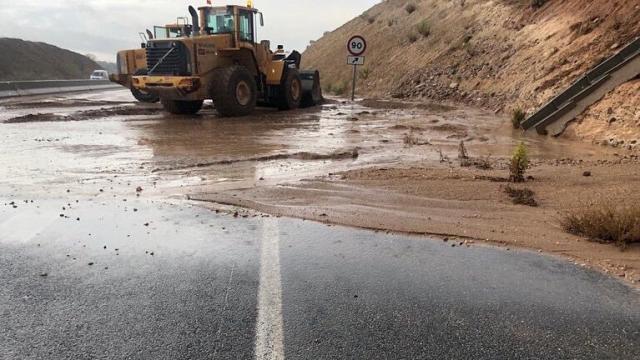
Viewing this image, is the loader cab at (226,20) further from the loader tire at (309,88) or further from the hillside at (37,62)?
the hillside at (37,62)

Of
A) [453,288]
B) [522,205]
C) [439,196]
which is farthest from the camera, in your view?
[439,196]

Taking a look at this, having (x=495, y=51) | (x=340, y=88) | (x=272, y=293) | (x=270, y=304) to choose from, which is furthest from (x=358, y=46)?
(x=270, y=304)

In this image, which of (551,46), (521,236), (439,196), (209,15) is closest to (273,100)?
(209,15)

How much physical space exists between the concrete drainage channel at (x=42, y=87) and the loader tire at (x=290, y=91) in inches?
563

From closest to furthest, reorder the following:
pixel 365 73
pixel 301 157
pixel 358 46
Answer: pixel 301 157 < pixel 358 46 < pixel 365 73

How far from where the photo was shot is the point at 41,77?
168ft

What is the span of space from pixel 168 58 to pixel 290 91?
509 cm

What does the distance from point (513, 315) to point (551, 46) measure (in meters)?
15.0

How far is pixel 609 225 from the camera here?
4.81 metres

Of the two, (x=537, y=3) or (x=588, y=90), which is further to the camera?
(x=537, y=3)

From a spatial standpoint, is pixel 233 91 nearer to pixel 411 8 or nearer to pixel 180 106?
pixel 180 106

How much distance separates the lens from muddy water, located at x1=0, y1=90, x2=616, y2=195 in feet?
24.2

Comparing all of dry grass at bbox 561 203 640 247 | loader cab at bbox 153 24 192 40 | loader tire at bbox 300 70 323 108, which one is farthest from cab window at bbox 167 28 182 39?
dry grass at bbox 561 203 640 247

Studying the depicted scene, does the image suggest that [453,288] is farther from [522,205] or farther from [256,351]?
[522,205]
